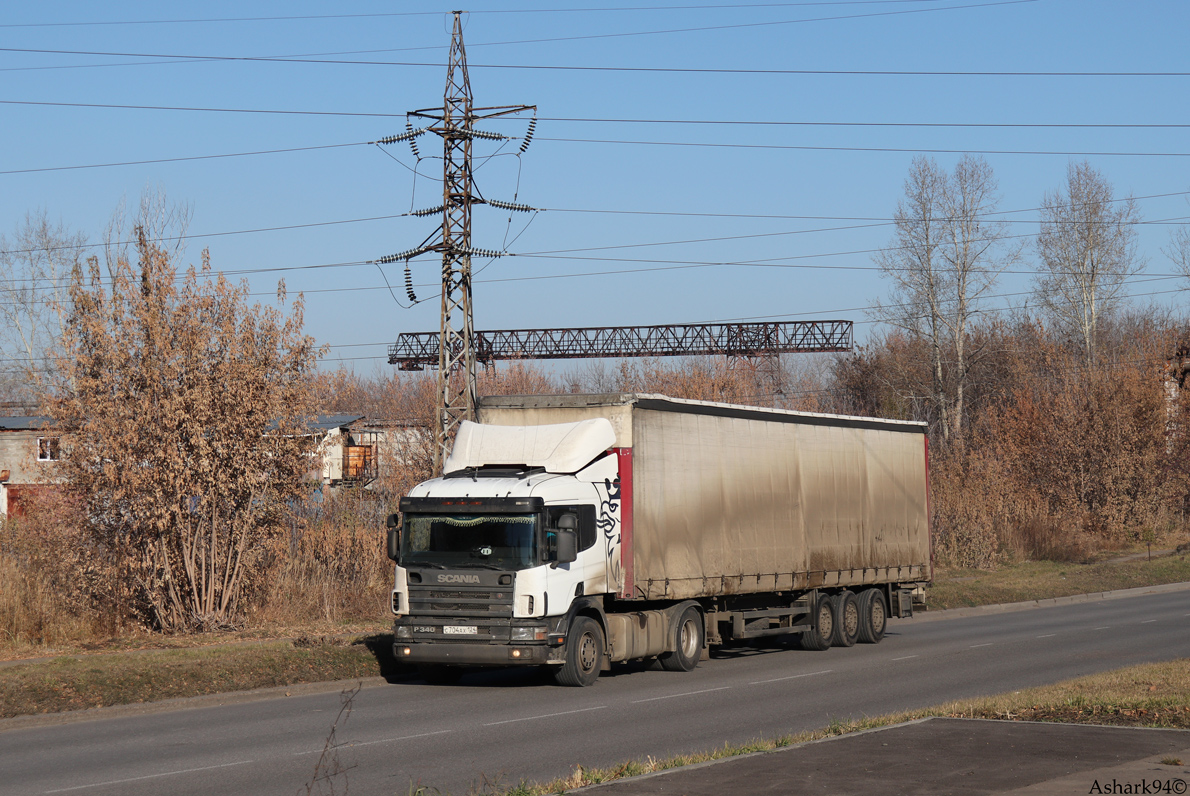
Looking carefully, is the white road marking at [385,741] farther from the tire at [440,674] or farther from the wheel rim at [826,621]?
the wheel rim at [826,621]

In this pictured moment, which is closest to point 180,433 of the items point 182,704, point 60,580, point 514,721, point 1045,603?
point 60,580

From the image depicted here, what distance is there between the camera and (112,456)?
63.2 ft

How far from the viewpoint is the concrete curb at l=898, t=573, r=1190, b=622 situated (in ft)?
90.1

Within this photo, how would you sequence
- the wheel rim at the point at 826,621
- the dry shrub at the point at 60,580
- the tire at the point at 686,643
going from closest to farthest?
1. the tire at the point at 686,643
2. the dry shrub at the point at 60,580
3. the wheel rim at the point at 826,621

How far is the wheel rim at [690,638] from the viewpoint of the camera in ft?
59.2

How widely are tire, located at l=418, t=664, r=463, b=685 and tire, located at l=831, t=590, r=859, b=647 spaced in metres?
7.51

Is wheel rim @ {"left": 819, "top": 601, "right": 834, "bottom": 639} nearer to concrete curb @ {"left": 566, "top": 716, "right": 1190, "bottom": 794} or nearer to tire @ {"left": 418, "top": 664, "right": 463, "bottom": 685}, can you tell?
tire @ {"left": 418, "top": 664, "right": 463, "bottom": 685}

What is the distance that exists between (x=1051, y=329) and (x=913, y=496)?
4995 cm

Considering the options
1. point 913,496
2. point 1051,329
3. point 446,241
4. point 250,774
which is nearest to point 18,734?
point 250,774

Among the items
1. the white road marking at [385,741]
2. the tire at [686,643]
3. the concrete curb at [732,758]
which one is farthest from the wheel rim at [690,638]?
the concrete curb at [732,758]

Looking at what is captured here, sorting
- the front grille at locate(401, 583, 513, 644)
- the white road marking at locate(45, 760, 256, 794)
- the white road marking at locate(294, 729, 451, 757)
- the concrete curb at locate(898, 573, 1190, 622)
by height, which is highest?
the front grille at locate(401, 583, 513, 644)

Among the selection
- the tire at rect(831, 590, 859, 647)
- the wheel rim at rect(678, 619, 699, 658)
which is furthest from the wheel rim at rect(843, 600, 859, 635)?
the wheel rim at rect(678, 619, 699, 658)

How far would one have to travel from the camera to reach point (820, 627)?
822 inches

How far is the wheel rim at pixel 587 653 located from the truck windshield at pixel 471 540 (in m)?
1.44
